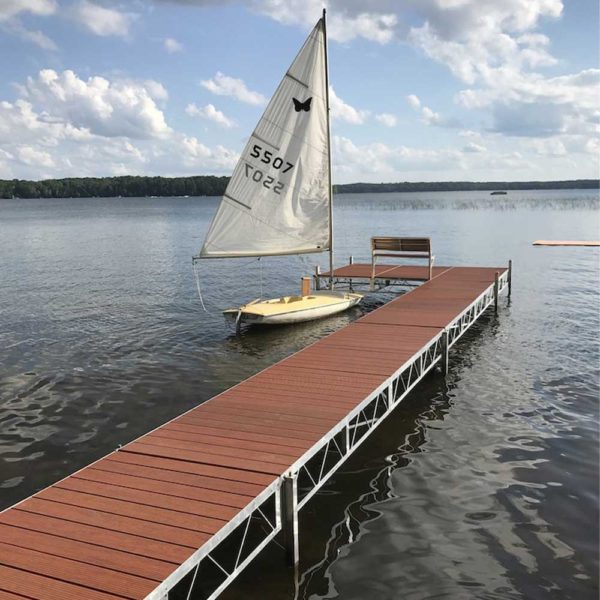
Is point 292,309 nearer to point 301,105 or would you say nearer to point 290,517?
point 301,105

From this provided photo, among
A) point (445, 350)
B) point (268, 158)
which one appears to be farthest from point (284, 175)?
point (445, 350)

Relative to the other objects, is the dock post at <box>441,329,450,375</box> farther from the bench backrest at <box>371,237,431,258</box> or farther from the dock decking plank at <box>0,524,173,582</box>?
the dock decking plank at <box>0,524,173,582</box>

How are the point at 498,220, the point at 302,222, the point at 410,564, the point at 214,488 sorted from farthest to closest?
the point at 498,220, the point at 302,222, the point at 410,564, the point at 214,488

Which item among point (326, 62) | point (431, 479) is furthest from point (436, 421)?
point (326, 62)

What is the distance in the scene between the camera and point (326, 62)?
846 inches

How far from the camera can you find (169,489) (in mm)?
7684

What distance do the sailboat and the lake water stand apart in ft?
4.49

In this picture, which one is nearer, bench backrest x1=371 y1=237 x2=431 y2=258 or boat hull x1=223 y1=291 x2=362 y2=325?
boat hull x1=223 y1=291 x2=362 y2=325

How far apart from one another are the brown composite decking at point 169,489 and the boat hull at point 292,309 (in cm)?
763

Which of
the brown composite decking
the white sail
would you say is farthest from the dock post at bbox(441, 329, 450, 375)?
the white sail

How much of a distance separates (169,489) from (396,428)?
6.57 meters

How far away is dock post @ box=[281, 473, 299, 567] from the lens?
25.4 ft

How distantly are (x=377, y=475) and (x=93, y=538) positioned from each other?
572cm

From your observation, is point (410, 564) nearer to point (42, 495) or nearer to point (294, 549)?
point (294, 549)
